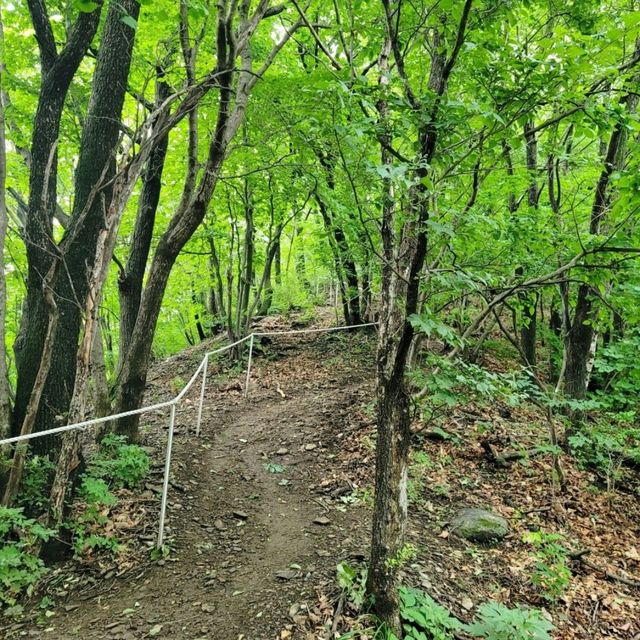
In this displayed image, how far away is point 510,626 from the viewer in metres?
3.16

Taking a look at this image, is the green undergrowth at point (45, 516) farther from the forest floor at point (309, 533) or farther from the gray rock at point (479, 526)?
the gray rock at point (479, 526)

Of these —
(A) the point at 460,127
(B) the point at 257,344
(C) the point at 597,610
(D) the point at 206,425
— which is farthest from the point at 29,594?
(B) the point at 257,344

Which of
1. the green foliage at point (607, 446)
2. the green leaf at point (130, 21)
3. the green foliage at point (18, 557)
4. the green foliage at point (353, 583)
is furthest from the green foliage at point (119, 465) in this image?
the green foliage at point (607, 446)

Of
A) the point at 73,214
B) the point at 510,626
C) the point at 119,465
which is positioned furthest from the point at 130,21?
the point at 510,626

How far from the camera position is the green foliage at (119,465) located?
4.85 meters

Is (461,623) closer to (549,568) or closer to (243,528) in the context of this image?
(549,568)

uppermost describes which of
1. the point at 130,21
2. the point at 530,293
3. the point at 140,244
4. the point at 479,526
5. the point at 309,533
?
the point at 130,21

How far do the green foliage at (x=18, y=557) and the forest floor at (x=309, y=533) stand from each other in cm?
18

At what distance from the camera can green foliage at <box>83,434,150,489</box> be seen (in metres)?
4.85

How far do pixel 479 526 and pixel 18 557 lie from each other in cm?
442

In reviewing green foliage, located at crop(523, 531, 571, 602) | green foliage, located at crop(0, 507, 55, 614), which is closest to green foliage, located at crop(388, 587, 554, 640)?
green foliage, located at crop(523, 531, 571, 602)

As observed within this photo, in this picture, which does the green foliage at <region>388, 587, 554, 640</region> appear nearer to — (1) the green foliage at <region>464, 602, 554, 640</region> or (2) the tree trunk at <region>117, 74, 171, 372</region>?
(1) the green foliage at <region>464, 602, 554, 640</region>

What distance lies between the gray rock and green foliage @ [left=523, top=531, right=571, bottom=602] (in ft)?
0.94

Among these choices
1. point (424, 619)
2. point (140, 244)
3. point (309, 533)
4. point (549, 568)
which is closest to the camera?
point (424, 619)
